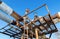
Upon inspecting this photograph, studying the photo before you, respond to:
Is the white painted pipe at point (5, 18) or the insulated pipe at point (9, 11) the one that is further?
the white painted pipe at point (5, 18)

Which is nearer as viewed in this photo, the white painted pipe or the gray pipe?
the gray pipe

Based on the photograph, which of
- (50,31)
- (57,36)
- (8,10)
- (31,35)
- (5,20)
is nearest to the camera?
(8,10)

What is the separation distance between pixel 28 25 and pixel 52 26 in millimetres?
2299

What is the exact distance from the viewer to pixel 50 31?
10891 mm

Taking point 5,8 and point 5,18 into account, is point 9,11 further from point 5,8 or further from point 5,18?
point 5,18

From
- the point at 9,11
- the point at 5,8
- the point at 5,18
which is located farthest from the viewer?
the point at 5,18

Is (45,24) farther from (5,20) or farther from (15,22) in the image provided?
(5,20)

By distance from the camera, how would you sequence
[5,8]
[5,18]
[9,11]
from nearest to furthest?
1. [5,8]
2. [9,11]
3. [5,18]

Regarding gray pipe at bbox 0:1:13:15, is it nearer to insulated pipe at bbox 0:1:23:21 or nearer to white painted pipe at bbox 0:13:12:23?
insulated pipe at bbox 0:1:23:21

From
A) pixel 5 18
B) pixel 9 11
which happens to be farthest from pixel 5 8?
pixel 5 18

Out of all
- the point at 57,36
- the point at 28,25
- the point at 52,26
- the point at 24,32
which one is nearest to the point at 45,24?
the point at 52,26

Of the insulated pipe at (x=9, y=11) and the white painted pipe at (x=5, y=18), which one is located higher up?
the insulated pipe at (x=9, y=11)

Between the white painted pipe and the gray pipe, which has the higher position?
the gray pipe

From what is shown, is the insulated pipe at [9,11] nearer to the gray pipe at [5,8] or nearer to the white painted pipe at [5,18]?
the gray pipe at [5,8]
